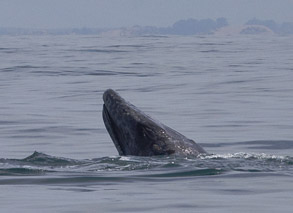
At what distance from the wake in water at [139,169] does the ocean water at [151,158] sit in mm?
13

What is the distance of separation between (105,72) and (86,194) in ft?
92.8

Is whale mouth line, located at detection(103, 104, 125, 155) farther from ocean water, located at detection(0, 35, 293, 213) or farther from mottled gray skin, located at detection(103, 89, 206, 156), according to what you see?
ocean water, located at detection(0, 35, 293, 213)

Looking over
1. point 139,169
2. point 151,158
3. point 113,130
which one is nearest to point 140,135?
point 151,158

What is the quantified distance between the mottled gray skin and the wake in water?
129 mm

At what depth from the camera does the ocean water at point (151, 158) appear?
846 centimetres

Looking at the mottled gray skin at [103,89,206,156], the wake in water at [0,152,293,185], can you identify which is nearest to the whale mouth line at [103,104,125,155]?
the mottled gray skin at [103,89,206,156]

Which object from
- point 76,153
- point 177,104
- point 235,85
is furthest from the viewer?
point 235,85

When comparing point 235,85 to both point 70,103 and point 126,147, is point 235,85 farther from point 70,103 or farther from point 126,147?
point 126,147

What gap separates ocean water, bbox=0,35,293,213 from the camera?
8.46m

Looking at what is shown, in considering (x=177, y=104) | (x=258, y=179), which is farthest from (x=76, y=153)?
(x=177, y=104)

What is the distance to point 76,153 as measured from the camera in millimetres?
14109

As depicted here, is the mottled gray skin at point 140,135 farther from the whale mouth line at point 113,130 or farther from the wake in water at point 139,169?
the wake in water at point 139,169

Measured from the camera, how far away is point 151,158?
10.3 meters

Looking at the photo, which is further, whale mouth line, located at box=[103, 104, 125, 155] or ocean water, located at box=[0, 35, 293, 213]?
whale mouth line, located at box=[103, 104, 125, 155]
